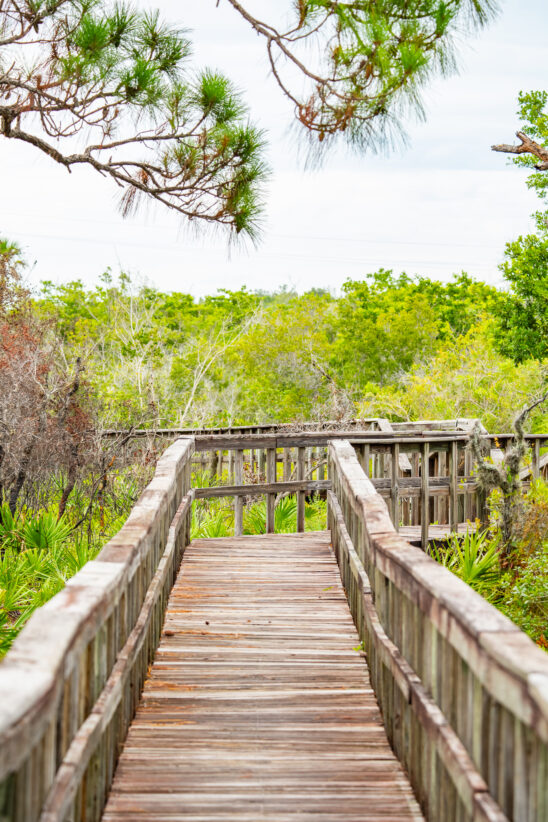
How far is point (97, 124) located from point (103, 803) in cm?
772

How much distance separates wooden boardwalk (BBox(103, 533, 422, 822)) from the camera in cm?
317

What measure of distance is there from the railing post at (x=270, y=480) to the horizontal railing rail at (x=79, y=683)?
4136mm

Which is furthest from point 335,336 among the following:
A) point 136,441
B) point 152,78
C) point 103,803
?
point 103,803

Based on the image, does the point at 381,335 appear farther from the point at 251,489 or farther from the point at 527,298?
the point at 251,489

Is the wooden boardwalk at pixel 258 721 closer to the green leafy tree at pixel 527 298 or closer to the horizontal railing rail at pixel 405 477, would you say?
the horizontal railing rail at pixel 405 477

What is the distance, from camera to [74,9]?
29.4ft

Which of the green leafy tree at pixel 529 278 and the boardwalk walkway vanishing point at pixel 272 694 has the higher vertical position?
the green leafy tree at pixel 529 278

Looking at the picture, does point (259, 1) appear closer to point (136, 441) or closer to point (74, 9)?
point (74, 9)

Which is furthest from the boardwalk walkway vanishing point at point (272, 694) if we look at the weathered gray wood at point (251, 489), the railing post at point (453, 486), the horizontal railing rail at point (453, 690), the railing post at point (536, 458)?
the railing post at point (536, 458)

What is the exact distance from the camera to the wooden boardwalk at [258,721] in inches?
125

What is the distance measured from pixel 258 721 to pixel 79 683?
1.44 metres

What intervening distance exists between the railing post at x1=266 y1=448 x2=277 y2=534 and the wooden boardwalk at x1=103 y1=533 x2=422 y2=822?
2617 millimetres

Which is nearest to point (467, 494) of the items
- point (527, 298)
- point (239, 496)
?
point (239, 496)

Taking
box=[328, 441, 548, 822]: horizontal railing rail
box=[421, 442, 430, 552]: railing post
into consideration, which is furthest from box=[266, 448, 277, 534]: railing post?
box=[328, 441, 548, 822]: horizontal railing rail
